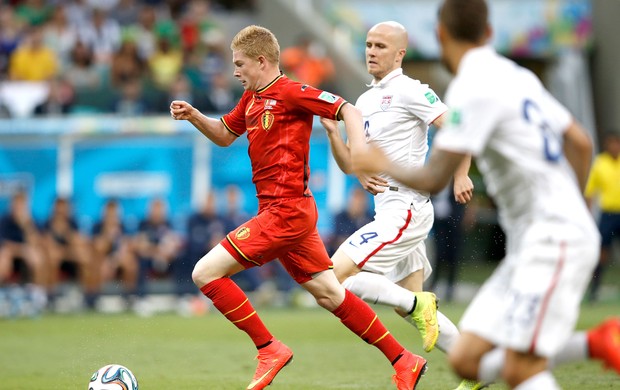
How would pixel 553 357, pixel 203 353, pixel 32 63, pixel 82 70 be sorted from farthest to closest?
pixel 82 70, pixel 32 63, pixel 203 353, pixel 553 357

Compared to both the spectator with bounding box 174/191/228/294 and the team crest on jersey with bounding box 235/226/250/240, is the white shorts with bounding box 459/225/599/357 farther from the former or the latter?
the spectator with bounding box 174/191/228/294

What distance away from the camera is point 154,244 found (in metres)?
17.3

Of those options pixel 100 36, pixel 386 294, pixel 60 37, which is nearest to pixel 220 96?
pixel 100 36

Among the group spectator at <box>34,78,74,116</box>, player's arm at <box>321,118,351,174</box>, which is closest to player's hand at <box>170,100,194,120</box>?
player's arm at <box>321,118,351,174</box>

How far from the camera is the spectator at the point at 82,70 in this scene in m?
19.6

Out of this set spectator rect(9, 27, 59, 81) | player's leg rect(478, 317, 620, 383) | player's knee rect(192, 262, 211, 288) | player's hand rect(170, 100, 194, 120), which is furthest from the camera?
spectator rect(9, 27, 59, 81)

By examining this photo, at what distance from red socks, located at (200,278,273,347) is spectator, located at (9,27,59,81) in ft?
42.1

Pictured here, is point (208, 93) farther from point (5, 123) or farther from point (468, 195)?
point (468, 195)

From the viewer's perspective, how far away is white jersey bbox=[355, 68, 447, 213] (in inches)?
310

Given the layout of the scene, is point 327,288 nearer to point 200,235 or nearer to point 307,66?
point 200,235

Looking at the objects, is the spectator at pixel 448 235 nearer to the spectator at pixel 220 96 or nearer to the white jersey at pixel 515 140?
the spectator at pixel 220 96

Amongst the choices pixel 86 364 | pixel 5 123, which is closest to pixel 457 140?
pixel 86 364

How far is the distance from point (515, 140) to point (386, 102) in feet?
10.3

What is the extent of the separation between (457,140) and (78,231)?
43.1 feet
